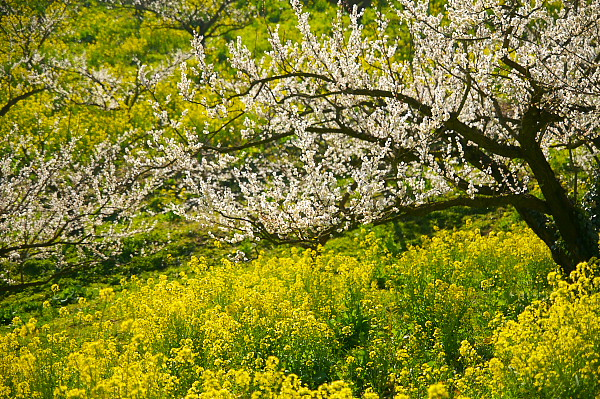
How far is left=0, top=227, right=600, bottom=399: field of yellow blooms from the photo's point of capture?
4215 millimetres

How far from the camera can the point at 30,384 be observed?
5191 millimetres

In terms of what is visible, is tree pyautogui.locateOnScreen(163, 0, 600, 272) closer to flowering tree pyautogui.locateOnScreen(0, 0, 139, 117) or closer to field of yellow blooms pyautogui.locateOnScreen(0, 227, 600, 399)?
field of yellow blooms pyautogui.locateOnScreen(0, 227, 600, 399)

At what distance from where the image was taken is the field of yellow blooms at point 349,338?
166 inches

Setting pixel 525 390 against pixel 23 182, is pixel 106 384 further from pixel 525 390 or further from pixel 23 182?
pixel 23 182

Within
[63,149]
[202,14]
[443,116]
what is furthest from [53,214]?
[202,14]

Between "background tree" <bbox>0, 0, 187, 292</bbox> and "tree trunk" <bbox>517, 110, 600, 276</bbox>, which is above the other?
"background tree" <bbox>0, 0, 187, 292</bbox>

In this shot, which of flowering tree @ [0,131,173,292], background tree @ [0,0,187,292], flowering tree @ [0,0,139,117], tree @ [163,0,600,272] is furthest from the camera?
flowering tree @ [0,0,139,117]

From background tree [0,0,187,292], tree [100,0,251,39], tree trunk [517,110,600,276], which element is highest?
tree [100,0,251,39]

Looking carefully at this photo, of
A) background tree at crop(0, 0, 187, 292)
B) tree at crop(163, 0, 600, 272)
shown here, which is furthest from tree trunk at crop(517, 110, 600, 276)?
background tree at crop(0, 0, 187, 292)

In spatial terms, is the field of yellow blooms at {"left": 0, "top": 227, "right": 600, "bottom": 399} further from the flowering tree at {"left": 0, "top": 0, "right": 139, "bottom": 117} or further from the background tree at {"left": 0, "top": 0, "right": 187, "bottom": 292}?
the flowering tree at {"left": 0, "top": 0, "right": 139, "bottom": 117}

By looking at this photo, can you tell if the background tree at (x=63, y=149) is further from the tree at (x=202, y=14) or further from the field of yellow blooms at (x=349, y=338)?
the field of yellow blooms at (x=349, y=338)

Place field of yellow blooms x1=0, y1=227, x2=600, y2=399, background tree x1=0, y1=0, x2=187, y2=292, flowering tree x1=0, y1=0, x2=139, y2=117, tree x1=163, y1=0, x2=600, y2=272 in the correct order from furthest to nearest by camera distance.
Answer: flowering tree x1=0, y1=0, x2=139, y2=117, background tree x1=0, y1=0, x2=187, y2=292, tree x1=163, y1=0, x2=600, y2=272, field of yellow blooms x1=0, y1=227, x2=600, y2=399

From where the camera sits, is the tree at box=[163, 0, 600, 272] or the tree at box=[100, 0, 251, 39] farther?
the tree at box=[100, 0, 251, 39]

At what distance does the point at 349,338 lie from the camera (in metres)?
5.92
